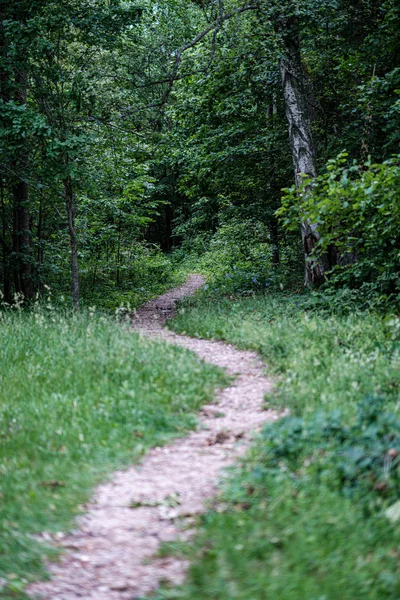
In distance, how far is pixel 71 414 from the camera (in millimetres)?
5531

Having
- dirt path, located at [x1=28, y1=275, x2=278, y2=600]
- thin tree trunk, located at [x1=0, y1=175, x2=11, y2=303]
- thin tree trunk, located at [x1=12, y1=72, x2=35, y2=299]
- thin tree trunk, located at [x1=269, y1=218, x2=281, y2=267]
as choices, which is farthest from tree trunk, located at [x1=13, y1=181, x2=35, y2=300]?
dirt path, located at [x1=28, y1=275, x2=278, y2=600]

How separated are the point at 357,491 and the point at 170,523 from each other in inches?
52.4

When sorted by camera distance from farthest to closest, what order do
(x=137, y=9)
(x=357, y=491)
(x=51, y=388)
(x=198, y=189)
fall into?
(x=198, y=189), (x=137, y=9), (x=51, y=388), (x=357, y=491)

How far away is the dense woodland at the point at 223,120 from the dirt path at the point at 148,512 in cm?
499

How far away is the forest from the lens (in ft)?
10.8

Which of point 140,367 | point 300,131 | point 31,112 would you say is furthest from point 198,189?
point 140,367

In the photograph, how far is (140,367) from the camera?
6.82m

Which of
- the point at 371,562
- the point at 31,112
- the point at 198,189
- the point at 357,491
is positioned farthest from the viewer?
the point at 198,189

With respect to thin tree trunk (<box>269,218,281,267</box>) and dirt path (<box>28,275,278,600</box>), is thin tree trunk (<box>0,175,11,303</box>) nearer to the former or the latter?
thin tree trunk (<box>269,218,281,267</box>)

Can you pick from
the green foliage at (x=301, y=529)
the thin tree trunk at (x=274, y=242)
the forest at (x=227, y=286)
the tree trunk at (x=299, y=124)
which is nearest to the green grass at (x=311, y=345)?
the forest at (x=227, y=286)

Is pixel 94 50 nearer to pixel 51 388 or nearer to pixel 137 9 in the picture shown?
pixel 137 9

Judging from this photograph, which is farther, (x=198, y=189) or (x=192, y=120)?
(x=198, y=189)

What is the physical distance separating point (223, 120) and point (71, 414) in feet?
41.1

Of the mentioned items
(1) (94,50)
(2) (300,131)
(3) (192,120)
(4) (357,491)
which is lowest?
(4) (357,491)
